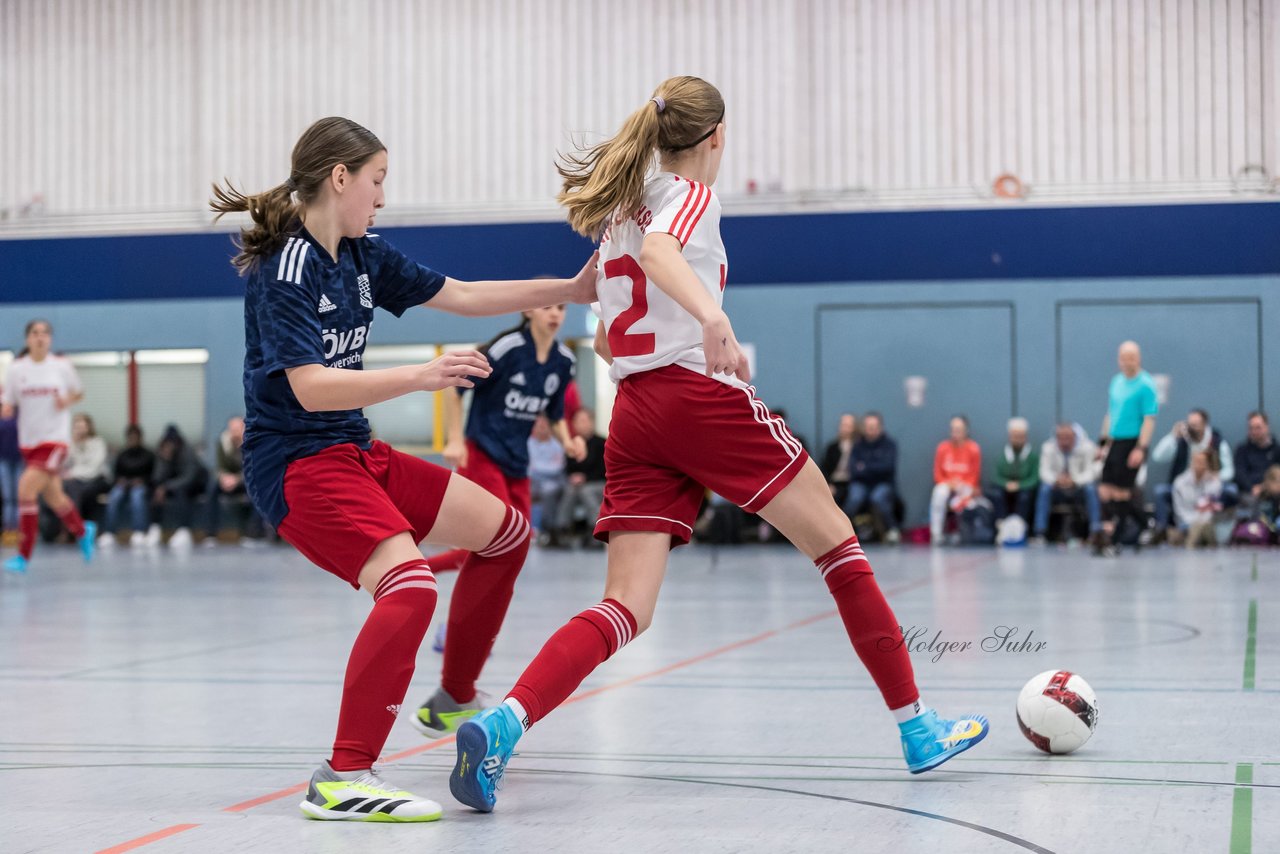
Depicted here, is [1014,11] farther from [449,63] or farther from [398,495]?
[398,495]

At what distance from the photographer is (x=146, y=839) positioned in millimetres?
3027

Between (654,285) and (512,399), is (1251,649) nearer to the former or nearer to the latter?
(512,399)

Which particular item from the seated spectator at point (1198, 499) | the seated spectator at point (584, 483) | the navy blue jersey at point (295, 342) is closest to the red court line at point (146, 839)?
the navy blue jersey at point (295, 342)

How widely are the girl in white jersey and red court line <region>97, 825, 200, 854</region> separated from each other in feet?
2.66

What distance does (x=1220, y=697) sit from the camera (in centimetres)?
484

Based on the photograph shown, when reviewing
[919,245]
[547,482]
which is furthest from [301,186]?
[919,245]

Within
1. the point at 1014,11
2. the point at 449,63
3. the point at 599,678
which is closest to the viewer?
the point at 599,678

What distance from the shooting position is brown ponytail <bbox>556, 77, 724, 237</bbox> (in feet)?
11.3

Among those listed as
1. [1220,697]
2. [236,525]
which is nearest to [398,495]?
[1220,697]

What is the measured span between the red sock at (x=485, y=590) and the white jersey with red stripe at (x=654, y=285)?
2.36 feet

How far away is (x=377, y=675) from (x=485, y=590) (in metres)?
0.78

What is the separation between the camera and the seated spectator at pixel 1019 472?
15.7m

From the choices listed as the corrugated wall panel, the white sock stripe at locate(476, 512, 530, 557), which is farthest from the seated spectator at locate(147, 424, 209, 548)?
the white sock stripe at locate(476, 512, 530, 557)

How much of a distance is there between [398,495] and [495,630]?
0.68m
